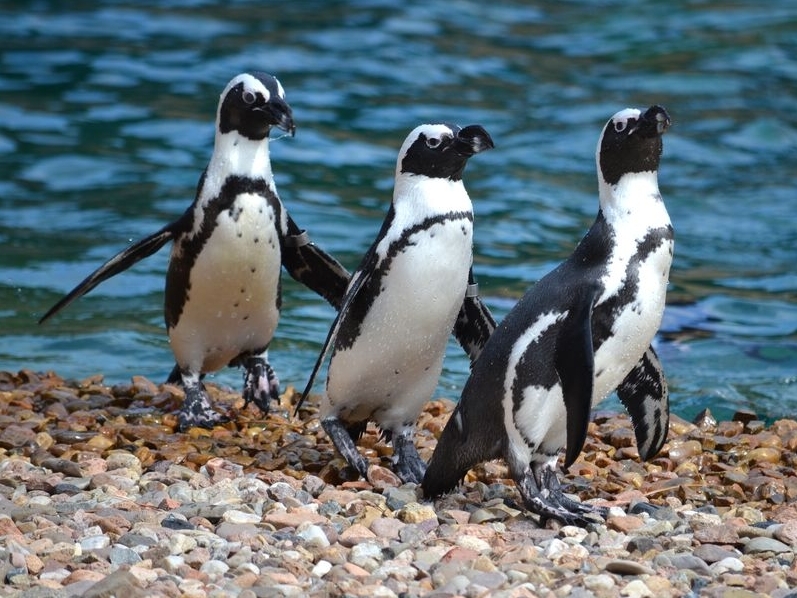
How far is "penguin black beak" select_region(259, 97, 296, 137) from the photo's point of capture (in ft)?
17.1

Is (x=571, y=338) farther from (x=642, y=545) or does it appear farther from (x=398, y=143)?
(x=398, y=143)

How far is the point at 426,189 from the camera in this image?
4.53 m

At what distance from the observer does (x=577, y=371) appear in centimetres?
396

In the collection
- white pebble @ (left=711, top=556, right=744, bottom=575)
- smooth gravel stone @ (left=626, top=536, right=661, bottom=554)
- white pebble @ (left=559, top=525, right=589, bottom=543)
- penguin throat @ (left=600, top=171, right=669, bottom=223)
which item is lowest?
white pebble @ (left=559, top=525, right=589, bottom=543)

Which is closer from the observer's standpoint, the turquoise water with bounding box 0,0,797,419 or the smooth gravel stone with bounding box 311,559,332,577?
the smooth gravel stone with bounding box 311,559,332,577

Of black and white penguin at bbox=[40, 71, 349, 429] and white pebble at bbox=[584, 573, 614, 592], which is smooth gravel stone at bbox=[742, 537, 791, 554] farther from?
black and white penguin at bbox=[40, 71, 349, 429]

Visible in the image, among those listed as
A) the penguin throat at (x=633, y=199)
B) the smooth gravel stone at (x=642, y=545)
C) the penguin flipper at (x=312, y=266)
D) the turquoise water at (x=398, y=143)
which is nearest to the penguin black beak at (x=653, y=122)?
the penguin throat at (x=633, y=199)

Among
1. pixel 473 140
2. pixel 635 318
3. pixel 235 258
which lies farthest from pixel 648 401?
pixel 235 258

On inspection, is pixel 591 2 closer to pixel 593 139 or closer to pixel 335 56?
pixel 335 56

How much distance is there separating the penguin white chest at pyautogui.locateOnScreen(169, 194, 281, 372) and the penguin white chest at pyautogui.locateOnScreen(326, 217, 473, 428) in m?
0.70

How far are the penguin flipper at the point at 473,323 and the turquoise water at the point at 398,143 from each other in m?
1.70

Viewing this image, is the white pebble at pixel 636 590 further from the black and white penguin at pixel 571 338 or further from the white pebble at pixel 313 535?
the white pebble at pixel 313 535

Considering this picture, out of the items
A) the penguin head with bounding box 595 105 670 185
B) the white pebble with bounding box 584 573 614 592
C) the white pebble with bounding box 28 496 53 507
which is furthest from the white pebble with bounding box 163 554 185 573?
the penguin head with bounding box 595 105 670 185

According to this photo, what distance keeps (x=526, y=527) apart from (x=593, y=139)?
307 inches
